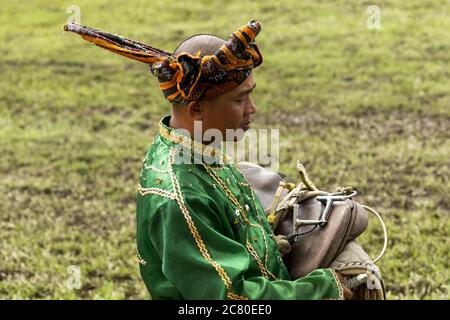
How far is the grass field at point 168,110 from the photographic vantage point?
682 cm

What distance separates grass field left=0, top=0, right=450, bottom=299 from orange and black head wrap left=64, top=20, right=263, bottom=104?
3.39m

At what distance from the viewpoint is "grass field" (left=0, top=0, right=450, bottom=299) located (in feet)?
22.4

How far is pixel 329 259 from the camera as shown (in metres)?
3.45

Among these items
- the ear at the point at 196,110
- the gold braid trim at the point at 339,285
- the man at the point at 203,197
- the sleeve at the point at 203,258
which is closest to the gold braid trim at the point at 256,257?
the man at the point at 203,197

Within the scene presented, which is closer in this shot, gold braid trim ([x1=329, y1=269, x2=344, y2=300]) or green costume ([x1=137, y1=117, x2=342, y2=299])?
green costume ([x1=137, y1=117, x2=342, y2=299])

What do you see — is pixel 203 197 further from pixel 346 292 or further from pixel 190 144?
pixel 346 292

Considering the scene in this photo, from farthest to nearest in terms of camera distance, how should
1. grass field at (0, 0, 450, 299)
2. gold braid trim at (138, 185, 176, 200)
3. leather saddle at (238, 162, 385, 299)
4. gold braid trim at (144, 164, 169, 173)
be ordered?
1. grass field at (0, 0, 450, 299)
2. leather saddle at (238, 162, 385, 299)
3. gold braid trim at (144, 164, 169, 173)
4. gold braid trim at (138, 185, 176, 200)

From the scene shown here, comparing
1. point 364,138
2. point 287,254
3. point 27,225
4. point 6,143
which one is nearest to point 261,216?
point 287,254

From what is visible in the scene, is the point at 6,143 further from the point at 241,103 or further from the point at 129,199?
the point at 241,103

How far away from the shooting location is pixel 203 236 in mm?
2918

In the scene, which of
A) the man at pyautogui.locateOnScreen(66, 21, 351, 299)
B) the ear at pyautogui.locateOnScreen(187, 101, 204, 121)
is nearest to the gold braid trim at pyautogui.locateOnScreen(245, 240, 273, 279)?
the man at pyautogui.locateOnScreen(66, 21, 351, 299)

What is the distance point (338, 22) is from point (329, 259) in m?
10.9

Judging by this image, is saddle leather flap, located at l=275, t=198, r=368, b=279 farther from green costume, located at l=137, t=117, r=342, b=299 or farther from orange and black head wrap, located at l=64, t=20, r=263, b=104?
orange and black head wrap, located at l=64, t=20, r=263, b=104

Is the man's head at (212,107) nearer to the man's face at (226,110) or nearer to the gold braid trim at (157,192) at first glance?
the man's face at (226,110)
